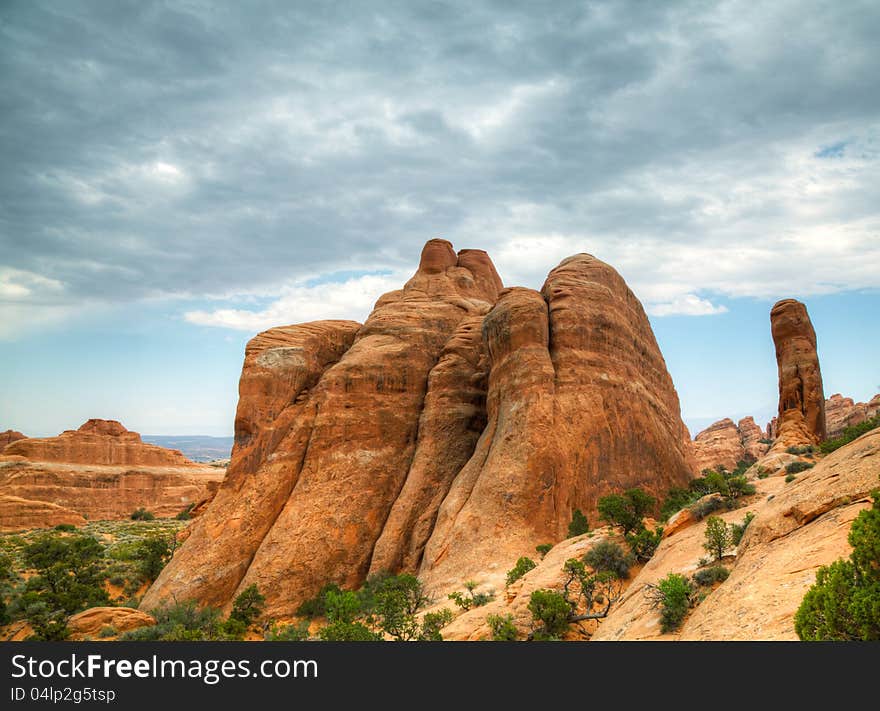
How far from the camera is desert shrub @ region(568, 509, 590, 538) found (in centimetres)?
2777

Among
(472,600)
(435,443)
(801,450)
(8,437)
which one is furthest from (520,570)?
(8,437)

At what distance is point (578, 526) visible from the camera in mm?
27984

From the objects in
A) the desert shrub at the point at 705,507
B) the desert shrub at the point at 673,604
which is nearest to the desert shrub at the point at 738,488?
the desert shrub at the point at 705,507

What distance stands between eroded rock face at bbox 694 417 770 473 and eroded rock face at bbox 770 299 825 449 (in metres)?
29.4

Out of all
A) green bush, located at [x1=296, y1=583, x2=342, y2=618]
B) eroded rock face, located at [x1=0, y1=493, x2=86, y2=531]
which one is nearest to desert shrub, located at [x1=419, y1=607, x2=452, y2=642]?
green bush, located at [x1=296, y1=583, x2=342, y2=618]

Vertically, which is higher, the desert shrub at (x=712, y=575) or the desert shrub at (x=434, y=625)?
the desert shrub at (x=712, y=575)

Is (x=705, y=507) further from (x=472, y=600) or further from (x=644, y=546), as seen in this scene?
(x=472, y=600)

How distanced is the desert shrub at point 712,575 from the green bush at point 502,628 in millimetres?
4993

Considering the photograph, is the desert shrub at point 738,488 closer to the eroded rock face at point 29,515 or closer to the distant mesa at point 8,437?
the eroded rock face at point 29,515

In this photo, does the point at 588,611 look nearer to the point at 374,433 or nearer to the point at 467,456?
the point at 467,456

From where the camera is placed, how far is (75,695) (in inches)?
393

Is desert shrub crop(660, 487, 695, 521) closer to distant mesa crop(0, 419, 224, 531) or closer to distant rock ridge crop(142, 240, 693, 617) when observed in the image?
distant rock ridge crop(142, 240, 693, 617)

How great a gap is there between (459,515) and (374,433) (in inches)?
397

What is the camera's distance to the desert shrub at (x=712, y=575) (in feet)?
45.5
